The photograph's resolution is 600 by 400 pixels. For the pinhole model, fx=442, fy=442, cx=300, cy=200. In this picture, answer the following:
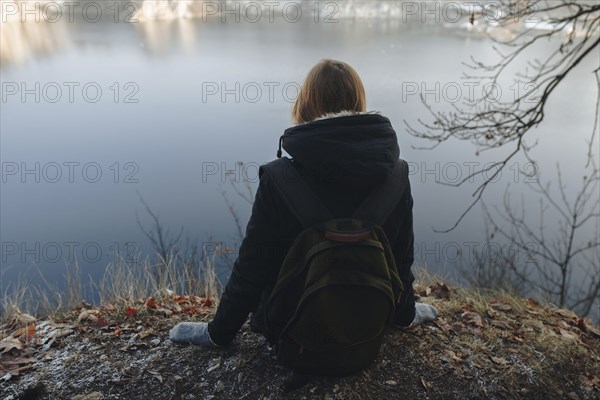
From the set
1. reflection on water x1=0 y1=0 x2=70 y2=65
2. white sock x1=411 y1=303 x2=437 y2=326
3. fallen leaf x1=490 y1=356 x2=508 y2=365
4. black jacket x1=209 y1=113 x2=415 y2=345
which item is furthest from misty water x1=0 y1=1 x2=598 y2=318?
black jacket x1=209 y1=113 x2=415 y2=345

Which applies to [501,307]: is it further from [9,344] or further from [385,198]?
[9,344]

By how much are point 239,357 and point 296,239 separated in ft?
3.11

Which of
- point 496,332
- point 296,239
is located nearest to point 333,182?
point 296,239

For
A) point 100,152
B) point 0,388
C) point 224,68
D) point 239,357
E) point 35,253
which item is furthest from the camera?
point 224,68

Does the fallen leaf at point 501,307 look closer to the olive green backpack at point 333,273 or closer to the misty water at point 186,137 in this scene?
the olive green backpack at point 333,273

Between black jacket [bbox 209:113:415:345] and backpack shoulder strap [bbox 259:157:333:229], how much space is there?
0.10 ft

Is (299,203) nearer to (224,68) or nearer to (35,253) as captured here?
(35,253)

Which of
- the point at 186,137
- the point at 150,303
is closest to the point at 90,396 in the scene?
the point at 150,303

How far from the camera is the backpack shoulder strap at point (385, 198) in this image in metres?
1.91

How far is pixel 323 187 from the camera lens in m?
1.92

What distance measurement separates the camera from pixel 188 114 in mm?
14312

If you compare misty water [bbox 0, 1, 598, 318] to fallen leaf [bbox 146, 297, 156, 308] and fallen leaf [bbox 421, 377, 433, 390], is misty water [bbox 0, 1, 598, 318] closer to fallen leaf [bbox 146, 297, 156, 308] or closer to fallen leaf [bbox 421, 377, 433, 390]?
fallen leaf [bbox 146, 297, 156, 308]

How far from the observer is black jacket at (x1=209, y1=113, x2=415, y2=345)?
6.01 ft

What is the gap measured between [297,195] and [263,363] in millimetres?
1054
